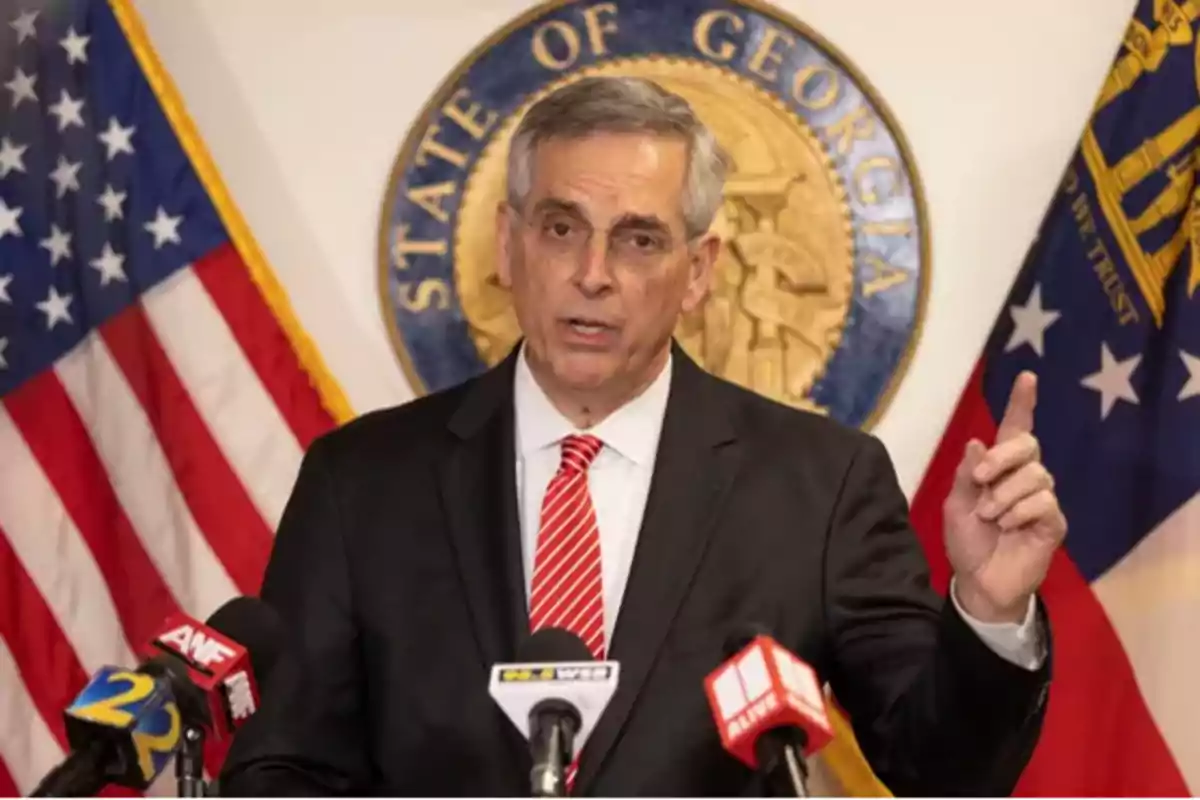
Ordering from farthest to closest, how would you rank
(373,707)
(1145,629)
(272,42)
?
1. (272,42)
2. (1145,629)
3. (373,707)

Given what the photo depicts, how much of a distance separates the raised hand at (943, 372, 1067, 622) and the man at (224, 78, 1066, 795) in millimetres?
109

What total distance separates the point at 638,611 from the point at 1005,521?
1.44 ft

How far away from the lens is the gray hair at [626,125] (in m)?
1.67

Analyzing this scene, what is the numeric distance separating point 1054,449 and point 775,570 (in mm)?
832

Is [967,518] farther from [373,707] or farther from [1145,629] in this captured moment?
[1145,629]

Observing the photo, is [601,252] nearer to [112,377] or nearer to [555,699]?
[555,699]

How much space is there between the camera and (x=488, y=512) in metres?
1.66

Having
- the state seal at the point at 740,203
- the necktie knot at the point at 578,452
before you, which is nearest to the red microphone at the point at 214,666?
the necktie knot at the point at 578,452

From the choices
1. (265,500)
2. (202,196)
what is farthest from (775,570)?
(202,196)

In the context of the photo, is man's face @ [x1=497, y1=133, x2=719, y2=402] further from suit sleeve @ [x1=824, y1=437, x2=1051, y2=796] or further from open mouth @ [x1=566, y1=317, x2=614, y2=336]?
suit sleeve @ [x1=824, y1=437, x2=1051, y2=796]

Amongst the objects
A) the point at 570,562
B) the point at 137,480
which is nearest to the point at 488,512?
the point at 570,562

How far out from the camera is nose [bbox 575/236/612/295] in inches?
64.1

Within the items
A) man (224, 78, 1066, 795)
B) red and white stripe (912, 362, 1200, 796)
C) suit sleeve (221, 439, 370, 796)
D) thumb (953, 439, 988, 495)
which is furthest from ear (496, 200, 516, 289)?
red and white stripe (912, 362, 1200, 796)

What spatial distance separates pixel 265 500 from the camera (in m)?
2.38
